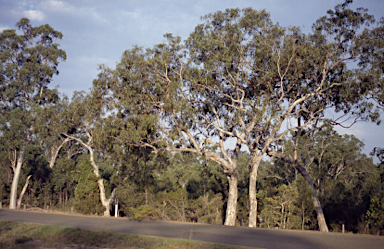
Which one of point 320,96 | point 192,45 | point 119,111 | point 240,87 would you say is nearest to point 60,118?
point 119,111

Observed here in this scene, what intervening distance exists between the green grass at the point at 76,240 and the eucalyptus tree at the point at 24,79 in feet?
70.5

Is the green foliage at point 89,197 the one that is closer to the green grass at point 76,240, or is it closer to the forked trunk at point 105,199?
the forked trunk at point 105,199

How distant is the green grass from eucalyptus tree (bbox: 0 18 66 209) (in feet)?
70.5

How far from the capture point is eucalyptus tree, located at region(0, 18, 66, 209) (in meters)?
30.3

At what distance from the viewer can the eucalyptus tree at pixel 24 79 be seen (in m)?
30.3

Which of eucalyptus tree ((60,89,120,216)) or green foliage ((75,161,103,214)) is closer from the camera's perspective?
eucalyptus tree ((60,89,120,216))

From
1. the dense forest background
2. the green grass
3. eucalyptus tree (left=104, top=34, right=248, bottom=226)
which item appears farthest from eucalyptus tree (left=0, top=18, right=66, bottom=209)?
the green grass

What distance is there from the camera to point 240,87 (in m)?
21.2

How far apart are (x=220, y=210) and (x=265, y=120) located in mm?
13973

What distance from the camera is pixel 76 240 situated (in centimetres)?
943

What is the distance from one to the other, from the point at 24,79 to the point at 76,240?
27.3m

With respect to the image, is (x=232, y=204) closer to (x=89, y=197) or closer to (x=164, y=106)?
(x=164, y=106)

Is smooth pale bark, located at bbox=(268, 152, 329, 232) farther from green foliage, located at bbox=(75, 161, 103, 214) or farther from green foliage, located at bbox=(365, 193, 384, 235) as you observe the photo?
green foliage, located at bbox=(75, 161, 103, 214)

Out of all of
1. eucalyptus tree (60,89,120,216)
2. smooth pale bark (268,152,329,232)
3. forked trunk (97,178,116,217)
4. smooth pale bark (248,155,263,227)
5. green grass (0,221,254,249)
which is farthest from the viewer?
forked trunk (97,178,116,217)
